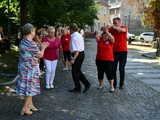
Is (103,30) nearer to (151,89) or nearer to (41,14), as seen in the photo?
(151,89)

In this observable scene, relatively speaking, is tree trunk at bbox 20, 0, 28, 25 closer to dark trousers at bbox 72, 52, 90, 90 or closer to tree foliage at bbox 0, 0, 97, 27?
tree foliage at bbox 0, 0, 97, 27

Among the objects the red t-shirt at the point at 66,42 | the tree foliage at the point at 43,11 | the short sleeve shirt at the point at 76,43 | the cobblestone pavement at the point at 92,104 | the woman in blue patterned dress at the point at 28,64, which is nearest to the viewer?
the woman in blue patterned dress at the point at 28,64

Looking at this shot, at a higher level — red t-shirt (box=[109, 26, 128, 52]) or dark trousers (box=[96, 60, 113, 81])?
red t-shirt (box=[109, 26, 128, 52])

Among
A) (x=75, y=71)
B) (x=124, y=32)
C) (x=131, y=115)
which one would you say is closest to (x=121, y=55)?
(x=124, y=32)

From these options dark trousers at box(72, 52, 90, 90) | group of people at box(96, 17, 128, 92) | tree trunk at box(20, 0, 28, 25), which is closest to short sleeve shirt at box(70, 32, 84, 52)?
dark trousers at box(72, 52, 90, 90)

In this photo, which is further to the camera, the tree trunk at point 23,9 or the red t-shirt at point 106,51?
the tree trunk at point 23,9

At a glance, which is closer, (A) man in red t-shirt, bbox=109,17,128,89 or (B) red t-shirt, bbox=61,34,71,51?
(A) man in red t-shirt, bbox=109,17,128,89

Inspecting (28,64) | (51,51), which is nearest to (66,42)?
(51,51)

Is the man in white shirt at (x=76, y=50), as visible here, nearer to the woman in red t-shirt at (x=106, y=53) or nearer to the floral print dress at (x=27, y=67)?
the woman in red t-shirt at (x=106, y=53)

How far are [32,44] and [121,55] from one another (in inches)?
130

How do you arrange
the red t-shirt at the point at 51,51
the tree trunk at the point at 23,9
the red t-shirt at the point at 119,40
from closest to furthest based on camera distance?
the red t-shirt at the point at 119,40
the red t-shirt at the point at 51,51
the tree trunk at the point at 23,9

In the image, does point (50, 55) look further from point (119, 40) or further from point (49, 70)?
point (119, 40)

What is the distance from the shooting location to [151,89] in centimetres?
916

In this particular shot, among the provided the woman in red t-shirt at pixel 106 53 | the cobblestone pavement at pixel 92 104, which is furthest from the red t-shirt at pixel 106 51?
the cobblestone pavement at pixel 92 104
